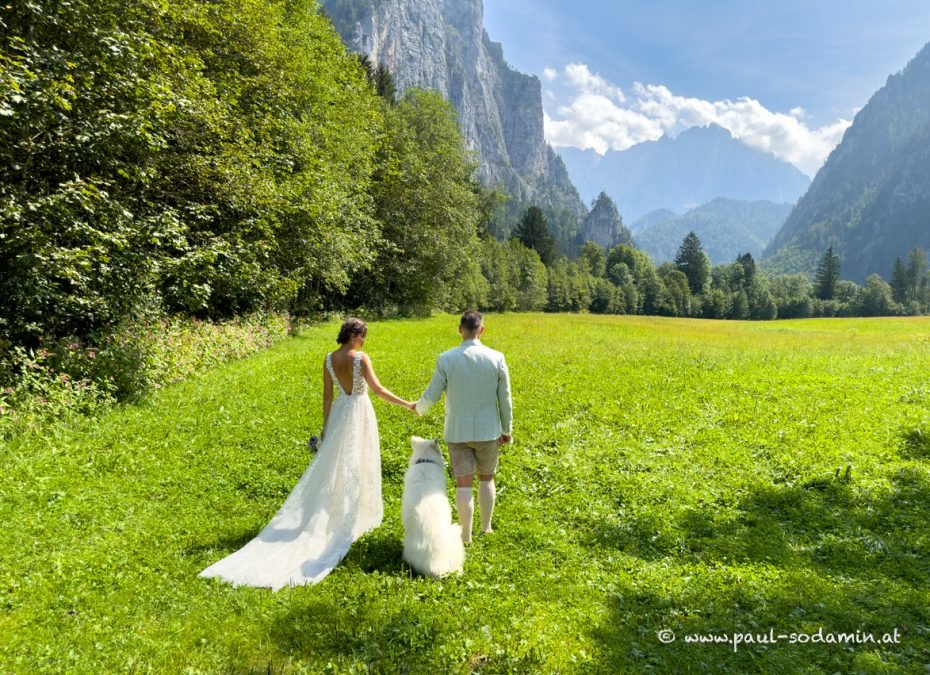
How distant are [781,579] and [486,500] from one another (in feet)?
13.4

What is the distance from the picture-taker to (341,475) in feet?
23.2

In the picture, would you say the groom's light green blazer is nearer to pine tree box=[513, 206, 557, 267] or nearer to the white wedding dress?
the white wedding dress

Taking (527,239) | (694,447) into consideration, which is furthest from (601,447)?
(527,239)

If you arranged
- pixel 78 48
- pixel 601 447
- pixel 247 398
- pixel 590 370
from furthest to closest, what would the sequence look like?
pixel 590 370 < pixel 247 398 < pixel 78 48 < pixel 601 447

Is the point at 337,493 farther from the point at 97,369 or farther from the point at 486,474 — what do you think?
the point at 97,369

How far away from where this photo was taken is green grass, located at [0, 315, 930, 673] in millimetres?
4852

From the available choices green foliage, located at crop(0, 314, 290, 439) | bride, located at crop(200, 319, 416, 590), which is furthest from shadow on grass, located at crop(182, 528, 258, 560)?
green foliage, located at crop(0, 314, 290, 439)

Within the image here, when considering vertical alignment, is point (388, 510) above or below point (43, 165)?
below

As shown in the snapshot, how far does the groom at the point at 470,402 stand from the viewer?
6.45m

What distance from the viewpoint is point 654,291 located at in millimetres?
135125

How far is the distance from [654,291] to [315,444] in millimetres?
141123

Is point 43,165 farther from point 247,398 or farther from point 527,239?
point 527,239

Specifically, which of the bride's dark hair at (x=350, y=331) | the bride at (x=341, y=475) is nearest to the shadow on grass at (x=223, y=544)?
the bride at (x=341, y=475)

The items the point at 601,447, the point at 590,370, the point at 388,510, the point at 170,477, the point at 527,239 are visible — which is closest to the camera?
the point at 388,510
